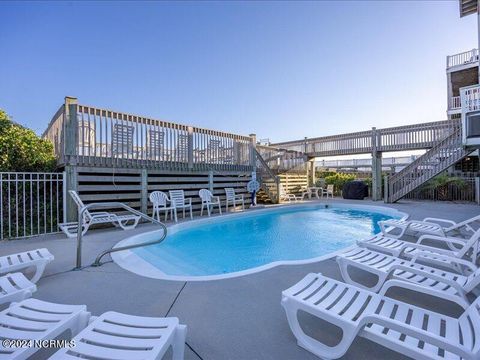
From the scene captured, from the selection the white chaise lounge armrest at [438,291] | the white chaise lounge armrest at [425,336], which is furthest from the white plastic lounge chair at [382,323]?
the white chaise lounge armrest at [438,291]

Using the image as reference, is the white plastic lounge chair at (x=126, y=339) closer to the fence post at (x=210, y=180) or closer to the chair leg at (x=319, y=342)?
the chair leg at (x=319, y=342)

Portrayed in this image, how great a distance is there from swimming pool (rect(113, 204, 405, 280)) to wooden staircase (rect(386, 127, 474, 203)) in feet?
6.85

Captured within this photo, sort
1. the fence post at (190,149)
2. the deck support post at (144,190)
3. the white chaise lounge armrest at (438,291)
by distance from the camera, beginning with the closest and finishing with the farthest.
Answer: the white chaise lounge armrest at (438,291) < the deck support post at (144,190) < the fence post at (190,149)

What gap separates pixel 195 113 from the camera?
13.6 metres

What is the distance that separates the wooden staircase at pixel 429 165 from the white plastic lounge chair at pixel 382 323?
996cm

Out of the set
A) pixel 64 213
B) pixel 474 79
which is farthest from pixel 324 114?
pixel 64 213

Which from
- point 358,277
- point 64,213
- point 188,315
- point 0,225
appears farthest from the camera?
point 64,213

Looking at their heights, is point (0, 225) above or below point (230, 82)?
below

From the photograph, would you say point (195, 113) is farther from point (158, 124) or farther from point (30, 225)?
point (30, 225)

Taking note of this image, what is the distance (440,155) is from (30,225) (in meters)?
13.7

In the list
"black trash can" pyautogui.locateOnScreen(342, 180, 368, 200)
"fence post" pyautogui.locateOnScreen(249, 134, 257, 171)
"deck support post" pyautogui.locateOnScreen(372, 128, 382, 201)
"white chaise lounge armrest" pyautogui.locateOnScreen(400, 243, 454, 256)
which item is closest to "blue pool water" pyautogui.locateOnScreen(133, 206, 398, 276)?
"white chaise lounge armrest" pyautogui.locateOnScreen(400, 243, 454, 256)

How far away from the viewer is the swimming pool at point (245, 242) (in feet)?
14.0

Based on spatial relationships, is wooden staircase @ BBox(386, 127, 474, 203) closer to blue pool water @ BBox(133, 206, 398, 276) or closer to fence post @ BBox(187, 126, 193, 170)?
blue pool water @ BBox(133, 206, 398, 276)

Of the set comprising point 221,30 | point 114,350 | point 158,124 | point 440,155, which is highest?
point 221,30
